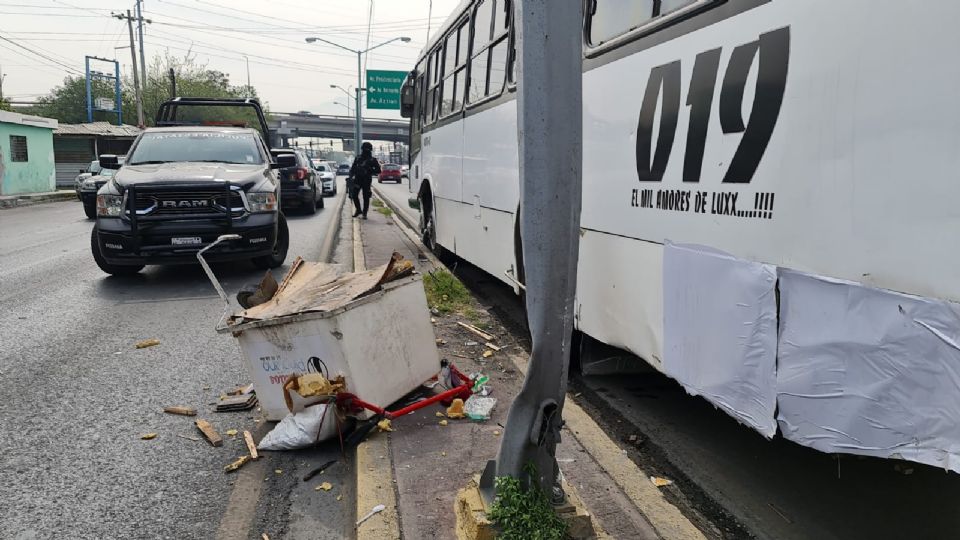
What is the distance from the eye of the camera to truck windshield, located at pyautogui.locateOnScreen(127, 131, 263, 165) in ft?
31.8

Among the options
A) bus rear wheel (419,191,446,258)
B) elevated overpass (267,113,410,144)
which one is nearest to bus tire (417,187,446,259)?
bus rear wheel (419,191,446,258)

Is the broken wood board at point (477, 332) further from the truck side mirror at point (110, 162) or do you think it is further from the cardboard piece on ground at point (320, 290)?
the truck side mirror at point (110, 162)

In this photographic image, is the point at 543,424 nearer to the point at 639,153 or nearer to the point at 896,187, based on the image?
the point at 896,187

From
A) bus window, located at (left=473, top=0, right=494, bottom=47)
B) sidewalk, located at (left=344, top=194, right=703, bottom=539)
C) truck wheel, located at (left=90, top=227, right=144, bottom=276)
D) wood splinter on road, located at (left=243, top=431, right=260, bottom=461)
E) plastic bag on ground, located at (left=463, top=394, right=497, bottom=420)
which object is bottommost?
wood splinter on road, located at (left=243, top=431, right=260, bottom=461)

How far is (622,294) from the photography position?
4.13 m

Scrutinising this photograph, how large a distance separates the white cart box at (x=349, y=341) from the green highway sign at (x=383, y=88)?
3622cm

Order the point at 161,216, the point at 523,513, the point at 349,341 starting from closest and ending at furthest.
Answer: the point at 523,513, the point at 349,341, the point at 161,216

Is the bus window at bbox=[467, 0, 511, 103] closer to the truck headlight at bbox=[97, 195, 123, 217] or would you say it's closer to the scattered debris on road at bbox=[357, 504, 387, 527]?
the scattered debris on road at bbox=[357, 504, 387, 527]

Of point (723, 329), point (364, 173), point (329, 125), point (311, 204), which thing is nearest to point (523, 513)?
point (723, 329)

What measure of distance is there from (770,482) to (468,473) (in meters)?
1.60

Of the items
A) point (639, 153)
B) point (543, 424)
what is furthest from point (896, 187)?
point (639, 153)

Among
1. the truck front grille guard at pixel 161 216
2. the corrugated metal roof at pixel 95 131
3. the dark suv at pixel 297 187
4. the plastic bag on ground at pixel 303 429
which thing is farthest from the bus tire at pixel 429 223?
the corrugated metal roof at pixel 95 131

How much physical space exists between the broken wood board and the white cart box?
1888 mm

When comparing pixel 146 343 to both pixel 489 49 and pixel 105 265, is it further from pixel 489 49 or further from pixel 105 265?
pixel 489 49
